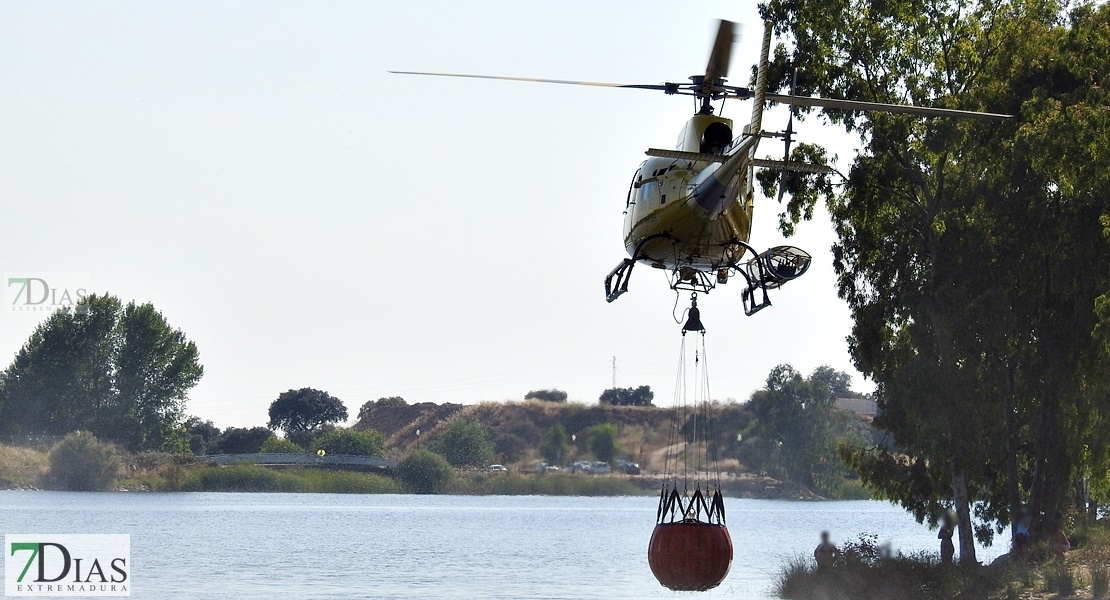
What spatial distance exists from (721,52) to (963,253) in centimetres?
1298

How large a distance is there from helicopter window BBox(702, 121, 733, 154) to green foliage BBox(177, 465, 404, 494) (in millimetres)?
74826

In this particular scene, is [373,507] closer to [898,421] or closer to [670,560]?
[898,421]

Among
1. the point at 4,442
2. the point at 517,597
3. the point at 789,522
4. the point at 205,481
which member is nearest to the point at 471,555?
the point at 517,597

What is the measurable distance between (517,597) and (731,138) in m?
20.1

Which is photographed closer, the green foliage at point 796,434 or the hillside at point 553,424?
the hillside at point 553,424

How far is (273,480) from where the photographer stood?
97.2 metres

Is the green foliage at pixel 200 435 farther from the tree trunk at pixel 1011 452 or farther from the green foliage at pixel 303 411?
the tree trunk at pixel 1011 452

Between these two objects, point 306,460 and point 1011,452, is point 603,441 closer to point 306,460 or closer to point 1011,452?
point 306,460

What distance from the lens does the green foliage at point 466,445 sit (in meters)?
92.4

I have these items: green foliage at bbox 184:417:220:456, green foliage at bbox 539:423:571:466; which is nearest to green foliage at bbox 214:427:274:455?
green foliage at bbox 184:417:220:456

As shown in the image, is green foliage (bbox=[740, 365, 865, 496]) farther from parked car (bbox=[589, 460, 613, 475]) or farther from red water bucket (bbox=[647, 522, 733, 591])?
red water bucket (bbox=[647, 522, 733, 591])

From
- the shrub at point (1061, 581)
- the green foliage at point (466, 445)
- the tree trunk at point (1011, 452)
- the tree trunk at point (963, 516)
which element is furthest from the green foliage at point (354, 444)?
the shrub at point (1061, 581)

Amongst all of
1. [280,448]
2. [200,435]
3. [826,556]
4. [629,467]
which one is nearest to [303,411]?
[200,435]

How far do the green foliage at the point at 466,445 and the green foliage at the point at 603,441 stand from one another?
13601 mm
